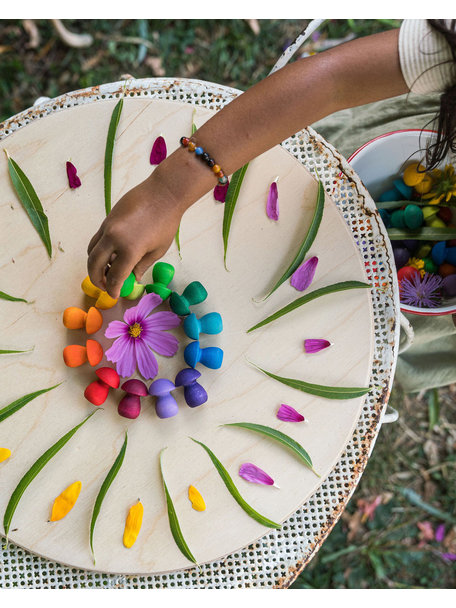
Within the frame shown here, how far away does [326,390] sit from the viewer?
75 cm

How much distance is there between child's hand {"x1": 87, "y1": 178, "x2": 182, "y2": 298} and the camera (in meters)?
0.62

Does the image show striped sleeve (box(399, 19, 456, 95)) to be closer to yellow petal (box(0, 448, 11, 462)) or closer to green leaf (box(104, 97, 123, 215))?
green leaf (box(104, 97, 123, 215))

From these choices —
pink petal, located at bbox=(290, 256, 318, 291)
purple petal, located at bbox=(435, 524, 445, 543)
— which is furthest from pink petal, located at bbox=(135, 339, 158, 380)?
→ purple petal, located at bbox=(435, 524, 445, 543)

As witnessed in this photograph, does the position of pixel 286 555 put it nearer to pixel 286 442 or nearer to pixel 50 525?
pixel 286 442

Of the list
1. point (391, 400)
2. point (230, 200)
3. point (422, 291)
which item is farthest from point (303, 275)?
point (391, 400)

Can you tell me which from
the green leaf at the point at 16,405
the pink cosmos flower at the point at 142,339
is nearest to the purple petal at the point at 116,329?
the pink cosmos flower at the point at 142,339

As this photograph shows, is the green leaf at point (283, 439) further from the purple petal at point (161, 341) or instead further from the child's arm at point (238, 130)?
the child's arm at point (238, 130)

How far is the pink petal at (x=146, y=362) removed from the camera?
74 cm

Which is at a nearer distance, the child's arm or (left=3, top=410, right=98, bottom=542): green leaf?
the child's arm

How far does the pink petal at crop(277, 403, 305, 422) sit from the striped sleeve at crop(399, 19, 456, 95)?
43 cm

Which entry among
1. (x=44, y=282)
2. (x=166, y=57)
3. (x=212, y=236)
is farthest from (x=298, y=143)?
(x=166, y=57)

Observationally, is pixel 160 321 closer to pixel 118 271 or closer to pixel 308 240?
pixel 118 271

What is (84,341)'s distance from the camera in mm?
760

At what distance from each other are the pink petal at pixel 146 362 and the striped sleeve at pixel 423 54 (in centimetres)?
45
